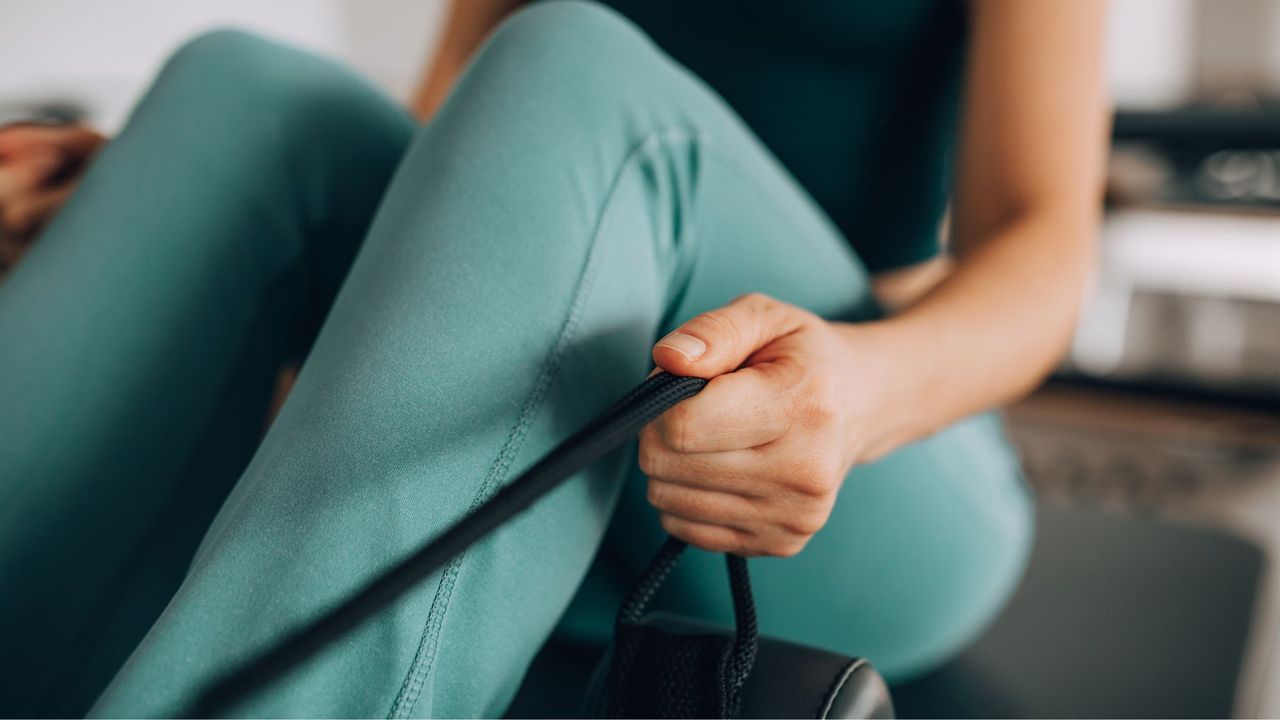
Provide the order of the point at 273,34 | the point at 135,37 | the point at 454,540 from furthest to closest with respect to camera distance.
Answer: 1. the point at 135,37
2. the point at 273,34
3. the point at 454,540

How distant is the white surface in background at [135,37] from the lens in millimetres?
1241

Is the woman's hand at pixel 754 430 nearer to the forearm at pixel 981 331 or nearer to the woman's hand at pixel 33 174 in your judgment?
the forearm at pixel 981 331

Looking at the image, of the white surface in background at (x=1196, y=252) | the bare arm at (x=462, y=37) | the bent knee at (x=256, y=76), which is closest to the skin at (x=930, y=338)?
the bent knee at (x=256, y=76)

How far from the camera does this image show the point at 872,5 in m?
0.56

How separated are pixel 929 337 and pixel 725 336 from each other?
15 cm

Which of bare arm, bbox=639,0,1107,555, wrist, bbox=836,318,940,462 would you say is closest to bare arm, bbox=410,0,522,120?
bare arm, bbox=639,0,1107,555

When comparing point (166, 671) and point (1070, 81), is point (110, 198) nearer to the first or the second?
point (166, 671)

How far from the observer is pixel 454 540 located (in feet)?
0.76

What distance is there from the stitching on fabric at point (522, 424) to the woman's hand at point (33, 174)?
0.32 metres

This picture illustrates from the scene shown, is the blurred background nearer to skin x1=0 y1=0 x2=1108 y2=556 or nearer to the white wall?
the white wall

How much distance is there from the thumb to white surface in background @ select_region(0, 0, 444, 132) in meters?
0.86

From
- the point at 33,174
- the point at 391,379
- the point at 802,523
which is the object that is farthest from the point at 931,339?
the point at 33,174

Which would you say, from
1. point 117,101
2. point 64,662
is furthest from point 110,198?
point 117,101

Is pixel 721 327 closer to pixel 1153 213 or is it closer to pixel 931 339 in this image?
pixel 931 339
